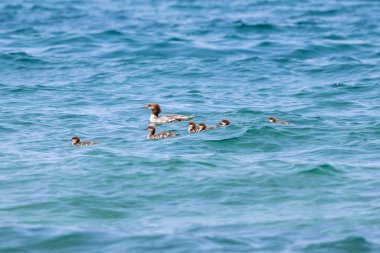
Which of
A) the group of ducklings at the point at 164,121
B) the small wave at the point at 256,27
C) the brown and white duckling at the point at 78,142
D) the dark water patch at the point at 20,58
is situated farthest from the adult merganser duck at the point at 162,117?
the small wave at the point at 256,27

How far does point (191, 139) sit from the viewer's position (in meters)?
17.3

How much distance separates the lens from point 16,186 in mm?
14484

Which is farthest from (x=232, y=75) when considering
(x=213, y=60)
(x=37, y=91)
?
(x=37, y=91)

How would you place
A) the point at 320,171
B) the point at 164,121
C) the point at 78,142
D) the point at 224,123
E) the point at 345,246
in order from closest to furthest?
the point at 345,246 < the point at 320,171 < the point at 78,142 < the point at 224,123 < the point at 164,121

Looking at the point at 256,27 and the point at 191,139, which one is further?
the point at 256,27

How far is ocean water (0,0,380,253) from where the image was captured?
40.7 ft

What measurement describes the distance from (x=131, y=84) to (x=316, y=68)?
5547 mm

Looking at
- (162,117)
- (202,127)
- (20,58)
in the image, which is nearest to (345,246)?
(202,127)

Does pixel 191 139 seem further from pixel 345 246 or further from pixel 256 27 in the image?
pixel 256 27

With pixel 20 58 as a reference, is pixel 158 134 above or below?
below

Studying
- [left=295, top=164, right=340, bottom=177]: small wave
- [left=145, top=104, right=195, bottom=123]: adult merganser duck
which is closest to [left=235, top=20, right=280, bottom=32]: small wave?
[left=145, top=104, right=195, bottom=123]: adult merganser duck

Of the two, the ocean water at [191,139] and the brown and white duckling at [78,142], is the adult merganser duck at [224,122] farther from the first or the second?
the brown and white duckling at [78,142]

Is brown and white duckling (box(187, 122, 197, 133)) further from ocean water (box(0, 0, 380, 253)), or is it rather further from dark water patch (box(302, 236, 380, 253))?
dark water patch (box(302, 236, 380, 253))

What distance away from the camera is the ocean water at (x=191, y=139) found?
12398mm
